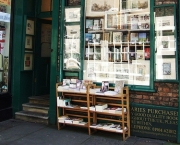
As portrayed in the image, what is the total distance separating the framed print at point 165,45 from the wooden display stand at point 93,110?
3.49 feet

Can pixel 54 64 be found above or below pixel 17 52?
below

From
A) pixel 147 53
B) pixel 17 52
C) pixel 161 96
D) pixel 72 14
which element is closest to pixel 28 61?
pixel 17 52

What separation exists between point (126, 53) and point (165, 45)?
0.88 meters

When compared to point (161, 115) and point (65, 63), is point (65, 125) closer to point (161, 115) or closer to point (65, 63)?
point (65, 63)

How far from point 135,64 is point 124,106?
36.9 inches

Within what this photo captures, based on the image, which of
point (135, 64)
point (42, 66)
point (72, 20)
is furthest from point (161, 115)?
point (42, 66)

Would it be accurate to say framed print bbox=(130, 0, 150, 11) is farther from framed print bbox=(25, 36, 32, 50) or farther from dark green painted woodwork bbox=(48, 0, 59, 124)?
framed print bbox=(25, 36, 32, 50)

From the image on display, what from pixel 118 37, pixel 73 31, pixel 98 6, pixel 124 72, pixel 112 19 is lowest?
pixel 124 72

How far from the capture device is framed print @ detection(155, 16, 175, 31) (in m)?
5.16

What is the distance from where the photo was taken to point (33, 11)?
7270 millimetres

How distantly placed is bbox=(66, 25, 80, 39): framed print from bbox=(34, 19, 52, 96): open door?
4.97 ft

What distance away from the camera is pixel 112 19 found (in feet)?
19.2

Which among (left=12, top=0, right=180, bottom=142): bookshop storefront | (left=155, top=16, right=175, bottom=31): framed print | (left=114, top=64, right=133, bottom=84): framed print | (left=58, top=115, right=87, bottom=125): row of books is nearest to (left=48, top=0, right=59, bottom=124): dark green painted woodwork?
(left=12, top=0, right=180, bottom=142): bookshop storefront

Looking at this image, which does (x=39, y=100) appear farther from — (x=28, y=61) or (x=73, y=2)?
(x=73, y=2)
